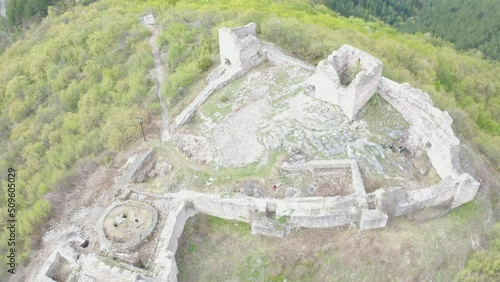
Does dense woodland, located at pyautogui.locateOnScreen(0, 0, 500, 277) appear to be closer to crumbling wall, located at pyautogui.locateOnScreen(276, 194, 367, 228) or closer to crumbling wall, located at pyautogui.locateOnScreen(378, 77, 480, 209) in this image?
crumbling wall, located at pyautogui.locateOnScreen(378, 77, 480, 209)

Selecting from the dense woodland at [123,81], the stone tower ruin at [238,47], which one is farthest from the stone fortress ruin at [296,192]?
the dense woodland at [123,81]

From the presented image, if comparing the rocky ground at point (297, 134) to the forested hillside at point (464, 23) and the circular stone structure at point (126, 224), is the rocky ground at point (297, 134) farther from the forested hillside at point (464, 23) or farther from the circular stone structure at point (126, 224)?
the forested hillside at point (464, 23)

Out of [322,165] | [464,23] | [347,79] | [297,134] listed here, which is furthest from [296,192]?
[464,23]

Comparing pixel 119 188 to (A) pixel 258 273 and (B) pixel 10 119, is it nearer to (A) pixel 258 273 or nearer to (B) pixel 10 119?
(A) pixel 258 273

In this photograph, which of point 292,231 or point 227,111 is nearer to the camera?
point 292,231

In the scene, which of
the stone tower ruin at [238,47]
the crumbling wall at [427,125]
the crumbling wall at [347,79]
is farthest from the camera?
the stone tower ruin at [238,47]

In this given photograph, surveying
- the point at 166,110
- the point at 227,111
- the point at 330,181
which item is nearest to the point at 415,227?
the point at 330,181

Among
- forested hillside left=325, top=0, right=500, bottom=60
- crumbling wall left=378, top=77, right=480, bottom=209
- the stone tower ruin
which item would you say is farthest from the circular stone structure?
forested hillside left=325, top=0, right=500, bottom=60
